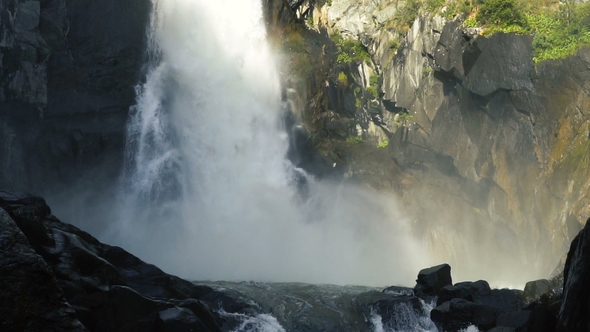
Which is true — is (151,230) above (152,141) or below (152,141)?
below

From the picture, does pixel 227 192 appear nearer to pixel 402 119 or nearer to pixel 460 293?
pixel 402 119

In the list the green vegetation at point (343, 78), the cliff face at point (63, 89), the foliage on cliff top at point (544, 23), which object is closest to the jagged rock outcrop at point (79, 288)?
the cliff face at point (63, 89)

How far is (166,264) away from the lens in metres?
26.4

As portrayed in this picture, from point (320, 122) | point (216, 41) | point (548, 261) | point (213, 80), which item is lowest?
point (548, 261)

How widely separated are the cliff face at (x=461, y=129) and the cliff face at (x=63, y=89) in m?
11.5

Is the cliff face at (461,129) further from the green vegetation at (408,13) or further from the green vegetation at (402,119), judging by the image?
the green vegetation at (408,13)

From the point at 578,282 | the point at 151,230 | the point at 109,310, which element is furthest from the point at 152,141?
the point at 578,282

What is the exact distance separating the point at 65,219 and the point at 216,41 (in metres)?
14.6

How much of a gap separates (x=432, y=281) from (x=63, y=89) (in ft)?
77.1

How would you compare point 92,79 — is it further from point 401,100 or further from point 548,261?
point 548,261

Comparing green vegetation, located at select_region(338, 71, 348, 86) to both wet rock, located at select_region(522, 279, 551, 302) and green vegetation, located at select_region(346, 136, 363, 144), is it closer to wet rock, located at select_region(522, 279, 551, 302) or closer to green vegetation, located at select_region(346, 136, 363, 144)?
green vegetation, located at select_region(346, 136, 363, 144)

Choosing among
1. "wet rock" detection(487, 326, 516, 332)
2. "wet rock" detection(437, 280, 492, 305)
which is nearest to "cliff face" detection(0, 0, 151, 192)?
"wet rock" detection(437, 280, 492, 305)

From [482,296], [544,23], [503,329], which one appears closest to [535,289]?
[482,296]

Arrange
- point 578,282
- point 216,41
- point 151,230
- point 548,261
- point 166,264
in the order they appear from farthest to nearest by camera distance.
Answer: point 216,41, point 151,230, point 166,264, point 548,261, point 578,282
